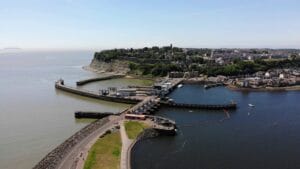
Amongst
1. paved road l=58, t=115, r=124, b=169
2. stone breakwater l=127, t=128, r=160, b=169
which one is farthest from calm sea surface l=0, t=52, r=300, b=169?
paved road l=58, t=115, r=124, b=169

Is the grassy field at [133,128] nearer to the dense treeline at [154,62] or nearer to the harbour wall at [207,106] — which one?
the harbour wall at [207,106]

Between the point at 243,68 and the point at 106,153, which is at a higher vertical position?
the point at 243,68

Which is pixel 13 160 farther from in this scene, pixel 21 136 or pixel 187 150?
pixel 187 150

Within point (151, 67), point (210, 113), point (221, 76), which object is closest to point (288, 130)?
point (210, 113)

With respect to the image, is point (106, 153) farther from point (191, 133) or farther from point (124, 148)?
point (191, 133)

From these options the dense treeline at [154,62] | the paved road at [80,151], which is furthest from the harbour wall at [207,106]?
the dense treeline at [154,62]

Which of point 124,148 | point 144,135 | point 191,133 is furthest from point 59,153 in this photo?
point 191,133

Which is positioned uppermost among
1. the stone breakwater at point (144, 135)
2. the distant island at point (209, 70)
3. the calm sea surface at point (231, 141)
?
the distant island at point (209, 70)
